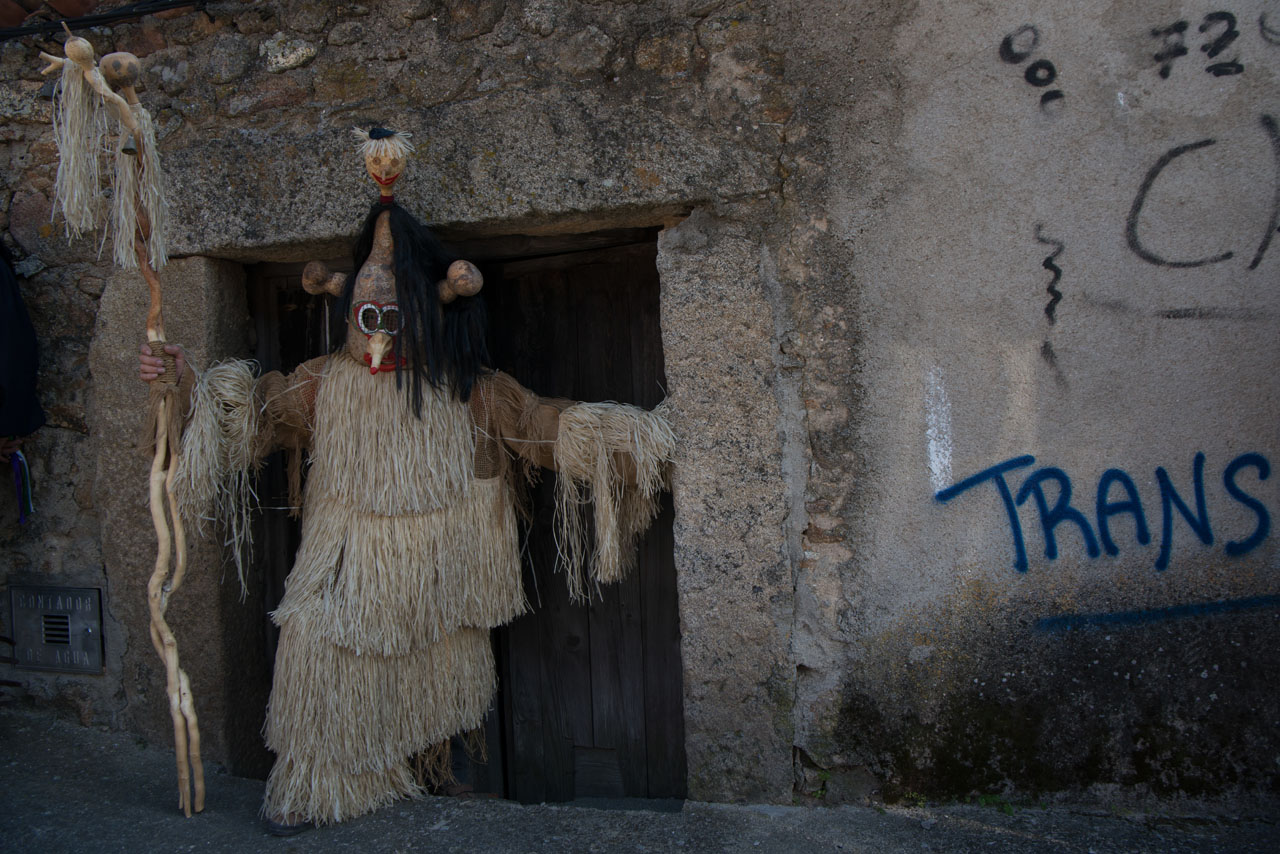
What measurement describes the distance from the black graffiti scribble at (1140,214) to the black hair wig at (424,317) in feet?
5.50

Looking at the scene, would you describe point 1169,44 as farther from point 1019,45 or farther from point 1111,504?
point 1111,504

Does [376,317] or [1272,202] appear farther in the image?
[376,317]

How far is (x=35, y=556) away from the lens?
2.79 metres

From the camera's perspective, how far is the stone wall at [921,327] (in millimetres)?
2047

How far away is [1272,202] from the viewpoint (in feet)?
6.56

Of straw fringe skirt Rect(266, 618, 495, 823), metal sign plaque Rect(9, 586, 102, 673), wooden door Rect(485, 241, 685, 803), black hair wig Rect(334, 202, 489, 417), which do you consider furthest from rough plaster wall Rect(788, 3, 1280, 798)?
metal sign plaque Rect(9, 586, 102, 673)

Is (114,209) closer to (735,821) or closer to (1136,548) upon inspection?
(735,821)

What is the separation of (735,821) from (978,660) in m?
0.76

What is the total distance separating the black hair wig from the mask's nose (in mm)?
36

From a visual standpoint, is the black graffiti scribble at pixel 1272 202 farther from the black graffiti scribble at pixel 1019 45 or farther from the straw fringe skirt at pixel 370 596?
the straw fringe skirt at pixel 370 596

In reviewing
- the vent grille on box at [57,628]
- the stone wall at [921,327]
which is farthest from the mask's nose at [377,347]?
the vent grille on box at [57,628]

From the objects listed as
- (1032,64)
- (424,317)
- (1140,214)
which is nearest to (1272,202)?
(1140,214)

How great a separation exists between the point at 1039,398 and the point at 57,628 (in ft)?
10.2

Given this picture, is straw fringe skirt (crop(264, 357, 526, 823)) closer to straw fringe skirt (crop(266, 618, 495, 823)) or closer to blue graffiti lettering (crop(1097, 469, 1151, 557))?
straw fringe skirt (crop(266, 618, 495, 823))
